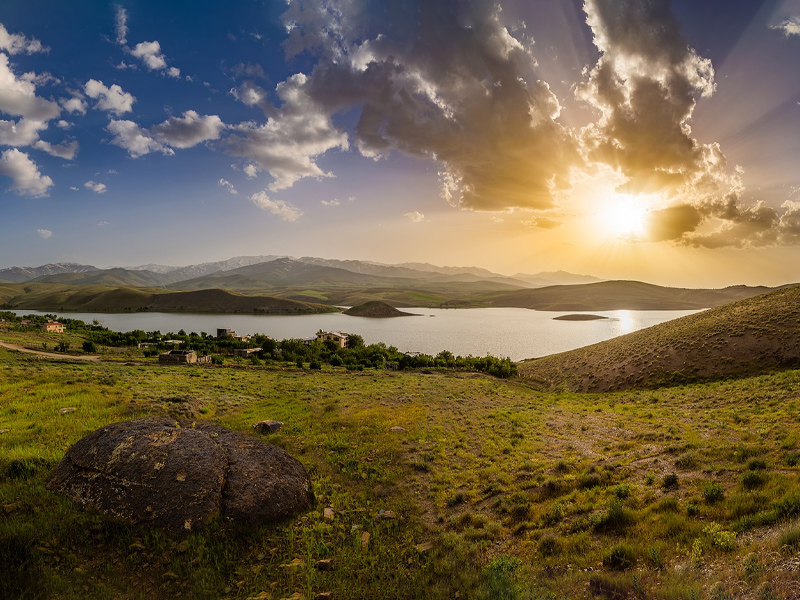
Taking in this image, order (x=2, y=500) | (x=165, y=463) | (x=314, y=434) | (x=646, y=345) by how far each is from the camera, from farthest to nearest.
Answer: (x=646, y=345) < (x=314, y=434) < (x=165, y=463) < (x=2, y=500)

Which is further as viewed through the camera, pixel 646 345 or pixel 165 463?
pixel 646 345

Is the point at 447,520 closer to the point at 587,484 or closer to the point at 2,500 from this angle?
the point at 587,484

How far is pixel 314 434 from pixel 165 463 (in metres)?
8.90

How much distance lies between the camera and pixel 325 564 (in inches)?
332

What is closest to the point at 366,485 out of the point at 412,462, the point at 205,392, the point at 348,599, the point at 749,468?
the point at 412,462

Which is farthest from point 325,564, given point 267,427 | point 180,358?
point 180,358

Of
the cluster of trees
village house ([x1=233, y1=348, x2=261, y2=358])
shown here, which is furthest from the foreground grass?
village house ([x1=233, y1=348, x2=261, y2=358])

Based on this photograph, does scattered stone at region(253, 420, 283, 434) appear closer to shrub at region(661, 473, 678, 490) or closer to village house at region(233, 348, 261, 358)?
shrub at region(661, 473, 678, 490)

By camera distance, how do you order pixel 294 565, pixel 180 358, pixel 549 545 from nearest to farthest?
pixel 294 565, pixel 549 545, pixel 180 358

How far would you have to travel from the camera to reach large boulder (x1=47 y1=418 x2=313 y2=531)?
29.9 feet

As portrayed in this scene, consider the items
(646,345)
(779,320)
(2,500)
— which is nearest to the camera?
(2,500)

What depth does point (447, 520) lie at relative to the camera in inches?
420

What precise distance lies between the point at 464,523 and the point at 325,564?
14.1ft

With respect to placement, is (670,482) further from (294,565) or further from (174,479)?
(174,479)
